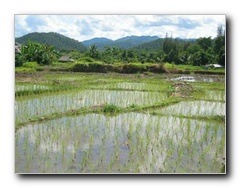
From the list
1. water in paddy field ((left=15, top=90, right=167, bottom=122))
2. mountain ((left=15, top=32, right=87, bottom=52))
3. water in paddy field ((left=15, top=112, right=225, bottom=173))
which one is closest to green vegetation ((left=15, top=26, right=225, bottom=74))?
mountain ((left=15, top=32, right=87, bottom=52))

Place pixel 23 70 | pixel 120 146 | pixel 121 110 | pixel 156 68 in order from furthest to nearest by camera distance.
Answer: pixel 121 110, pixel 156 68, pixel 23 70, pixel 120 146

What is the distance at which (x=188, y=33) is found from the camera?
11.3ft

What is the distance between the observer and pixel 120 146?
133 inches

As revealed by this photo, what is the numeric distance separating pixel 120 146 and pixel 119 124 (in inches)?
16.2

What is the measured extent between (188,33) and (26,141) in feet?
6.55

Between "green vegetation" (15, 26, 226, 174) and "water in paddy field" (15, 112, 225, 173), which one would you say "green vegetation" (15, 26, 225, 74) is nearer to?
"green vegetation" (15, 26, 226, 174)

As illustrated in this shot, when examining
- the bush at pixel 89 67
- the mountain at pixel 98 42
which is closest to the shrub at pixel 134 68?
the bush at pixel 89 67

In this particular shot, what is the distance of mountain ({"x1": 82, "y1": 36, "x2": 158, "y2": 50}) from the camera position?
3.51 m

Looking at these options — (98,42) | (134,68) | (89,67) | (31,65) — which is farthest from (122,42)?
(31,65)

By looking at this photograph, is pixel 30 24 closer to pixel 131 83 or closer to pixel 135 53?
pixel 135 53

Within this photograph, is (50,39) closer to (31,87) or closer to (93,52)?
(93,52)

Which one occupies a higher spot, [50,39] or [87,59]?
[50,39]

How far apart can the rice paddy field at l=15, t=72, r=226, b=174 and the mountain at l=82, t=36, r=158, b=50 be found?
1.70 feet

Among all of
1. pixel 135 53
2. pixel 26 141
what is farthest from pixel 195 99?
pixel 26 141
